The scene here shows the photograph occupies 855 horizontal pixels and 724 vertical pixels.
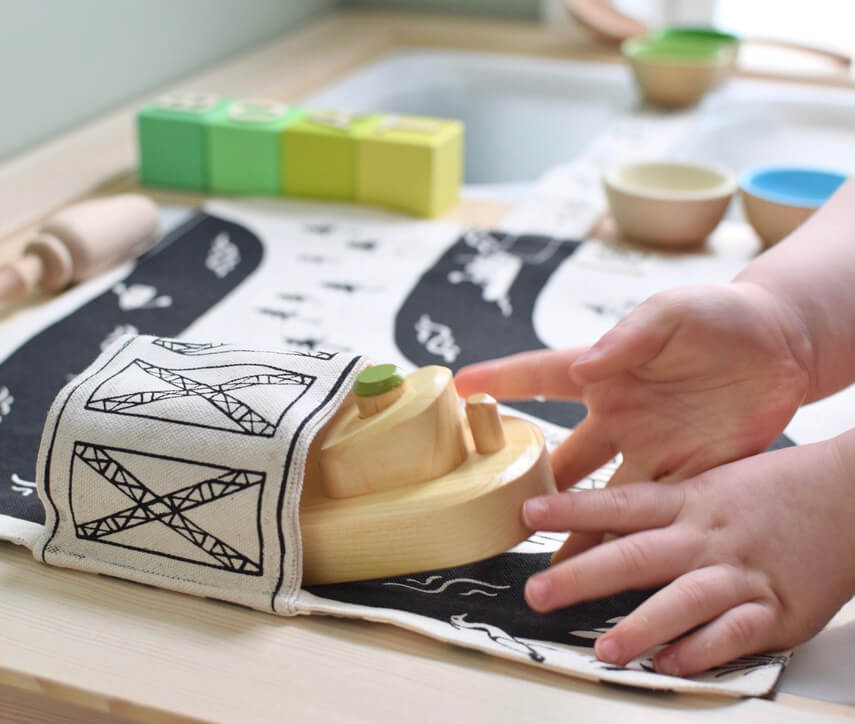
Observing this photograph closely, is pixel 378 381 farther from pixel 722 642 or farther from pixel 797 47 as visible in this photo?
pixel 797 47

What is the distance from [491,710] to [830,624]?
0.21 meters

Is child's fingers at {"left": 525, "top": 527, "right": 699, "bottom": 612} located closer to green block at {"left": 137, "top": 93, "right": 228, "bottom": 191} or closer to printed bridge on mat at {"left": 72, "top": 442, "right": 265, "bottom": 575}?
printed bridge on mat at {"left": 72, "top": 442, "right": 265, "bottom": 575}

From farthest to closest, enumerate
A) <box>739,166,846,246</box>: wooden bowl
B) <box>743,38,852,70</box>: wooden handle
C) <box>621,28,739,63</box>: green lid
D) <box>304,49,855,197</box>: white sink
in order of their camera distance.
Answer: <box>743,38,852,70</box>: wooden handle
<box>621,28,739,63</box>: green lid
<box>304,49,855,197</box>: white sink
<box>739,166,846,246</box>: wooden bowl

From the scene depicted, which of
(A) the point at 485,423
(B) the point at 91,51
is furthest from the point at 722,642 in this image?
(B) the point at 91,51

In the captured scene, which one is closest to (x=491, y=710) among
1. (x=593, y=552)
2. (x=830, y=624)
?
(x=593, y=552)

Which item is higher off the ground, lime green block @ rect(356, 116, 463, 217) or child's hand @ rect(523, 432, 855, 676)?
lime green block @ rect(356, 116, 463, 217)

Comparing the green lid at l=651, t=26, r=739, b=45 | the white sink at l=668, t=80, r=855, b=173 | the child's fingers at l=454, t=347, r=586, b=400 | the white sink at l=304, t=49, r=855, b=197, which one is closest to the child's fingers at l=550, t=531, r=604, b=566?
the child's fingers at l=454, t=347, r=586, b=400

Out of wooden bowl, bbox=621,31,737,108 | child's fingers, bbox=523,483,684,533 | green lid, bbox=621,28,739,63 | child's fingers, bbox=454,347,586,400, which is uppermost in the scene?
green lid, bbox=621,28,739,63

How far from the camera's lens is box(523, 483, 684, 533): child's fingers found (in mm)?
560

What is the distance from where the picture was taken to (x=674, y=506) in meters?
0.58

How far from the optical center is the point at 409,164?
3.76 feet

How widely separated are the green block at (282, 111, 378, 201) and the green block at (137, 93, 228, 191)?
0.11m

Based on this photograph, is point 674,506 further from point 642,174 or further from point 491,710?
point 642,174

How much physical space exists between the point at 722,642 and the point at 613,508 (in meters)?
0.09
